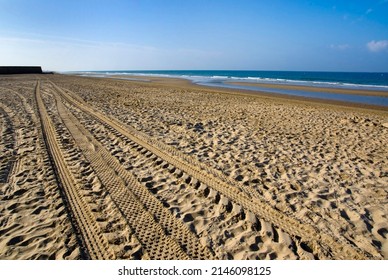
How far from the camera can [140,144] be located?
21.7 ft

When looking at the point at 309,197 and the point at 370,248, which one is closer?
the point at 370,248

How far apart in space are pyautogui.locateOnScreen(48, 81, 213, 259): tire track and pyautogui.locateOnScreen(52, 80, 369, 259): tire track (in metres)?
1.05

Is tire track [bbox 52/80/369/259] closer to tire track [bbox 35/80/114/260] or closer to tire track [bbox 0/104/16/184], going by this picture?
tire track [bbox 35/80/114/260]

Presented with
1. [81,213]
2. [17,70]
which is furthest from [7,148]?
[17,70]

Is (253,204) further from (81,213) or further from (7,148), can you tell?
(7,148)

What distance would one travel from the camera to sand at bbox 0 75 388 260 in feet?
9.95

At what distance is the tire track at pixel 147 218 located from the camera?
2941mm

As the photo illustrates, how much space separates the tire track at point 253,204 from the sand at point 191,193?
17 millimetres

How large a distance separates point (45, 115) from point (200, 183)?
8119 millimetres

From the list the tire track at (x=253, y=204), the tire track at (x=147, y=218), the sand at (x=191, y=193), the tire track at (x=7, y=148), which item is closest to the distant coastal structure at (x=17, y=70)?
the tire track at (x=7, y=148)

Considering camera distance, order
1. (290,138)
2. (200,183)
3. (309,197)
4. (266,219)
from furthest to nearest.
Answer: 1. (290,138)
2. (200,183)
3. (309,197)
4. (266,219)

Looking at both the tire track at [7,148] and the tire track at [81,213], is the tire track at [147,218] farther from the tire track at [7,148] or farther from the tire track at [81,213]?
the tire track at [7,148]
